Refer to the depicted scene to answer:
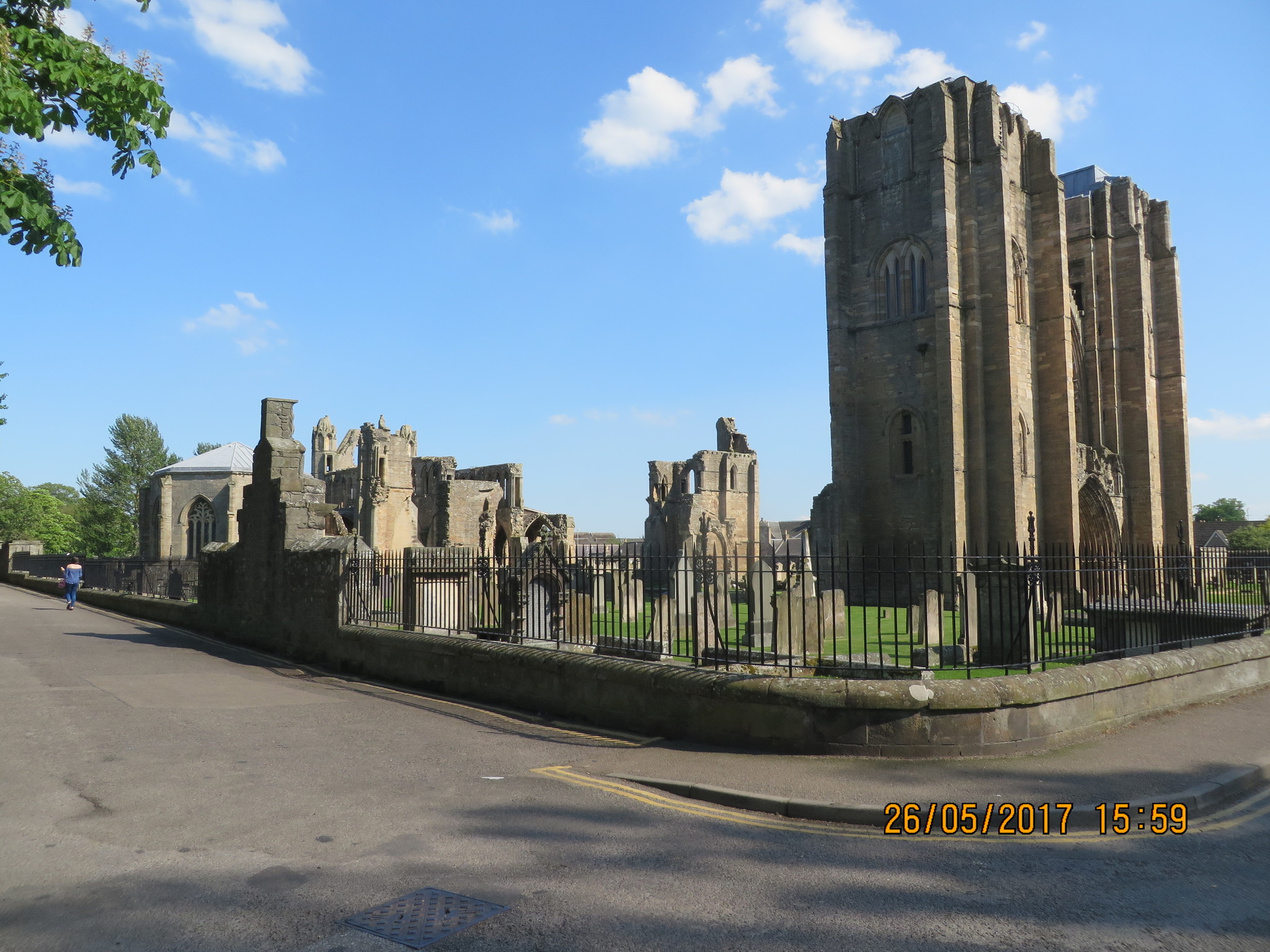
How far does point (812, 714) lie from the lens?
22.9 ft

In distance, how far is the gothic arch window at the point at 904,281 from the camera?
32.0 m

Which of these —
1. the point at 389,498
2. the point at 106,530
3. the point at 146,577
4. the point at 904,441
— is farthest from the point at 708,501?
the point at 106,530

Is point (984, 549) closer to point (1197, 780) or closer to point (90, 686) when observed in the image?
point (1197, 780)

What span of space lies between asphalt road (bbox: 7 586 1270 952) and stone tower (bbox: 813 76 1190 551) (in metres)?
25.6

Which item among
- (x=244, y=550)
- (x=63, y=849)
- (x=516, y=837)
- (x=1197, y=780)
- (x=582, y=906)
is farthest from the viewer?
(x=244, y=550)

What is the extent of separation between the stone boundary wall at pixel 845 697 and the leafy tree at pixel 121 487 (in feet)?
220

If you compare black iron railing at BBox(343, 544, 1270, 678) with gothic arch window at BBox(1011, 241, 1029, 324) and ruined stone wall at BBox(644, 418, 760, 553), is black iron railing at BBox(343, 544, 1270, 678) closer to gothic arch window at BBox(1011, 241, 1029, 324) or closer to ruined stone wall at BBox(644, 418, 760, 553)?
gothic arch window at BBox(1011, 241, 1029, 324)

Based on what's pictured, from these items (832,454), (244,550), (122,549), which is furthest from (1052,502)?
(122,549)

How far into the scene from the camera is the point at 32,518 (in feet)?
189

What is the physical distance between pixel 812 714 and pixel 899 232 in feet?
97.3

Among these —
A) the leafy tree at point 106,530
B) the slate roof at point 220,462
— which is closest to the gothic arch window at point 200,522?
the slate roof at point 220,462

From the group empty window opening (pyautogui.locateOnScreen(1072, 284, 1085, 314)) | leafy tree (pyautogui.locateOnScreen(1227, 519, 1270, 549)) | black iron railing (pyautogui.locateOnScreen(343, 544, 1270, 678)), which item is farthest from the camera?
leafy tree (pyautogui.locateOnScreen(1227, 519, 1270, 549))

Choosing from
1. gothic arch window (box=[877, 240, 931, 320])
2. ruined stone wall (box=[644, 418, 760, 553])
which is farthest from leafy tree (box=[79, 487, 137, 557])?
gothic arch window (box=[877, 240, 931, 320])

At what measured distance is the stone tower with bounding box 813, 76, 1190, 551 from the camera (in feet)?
99.7
